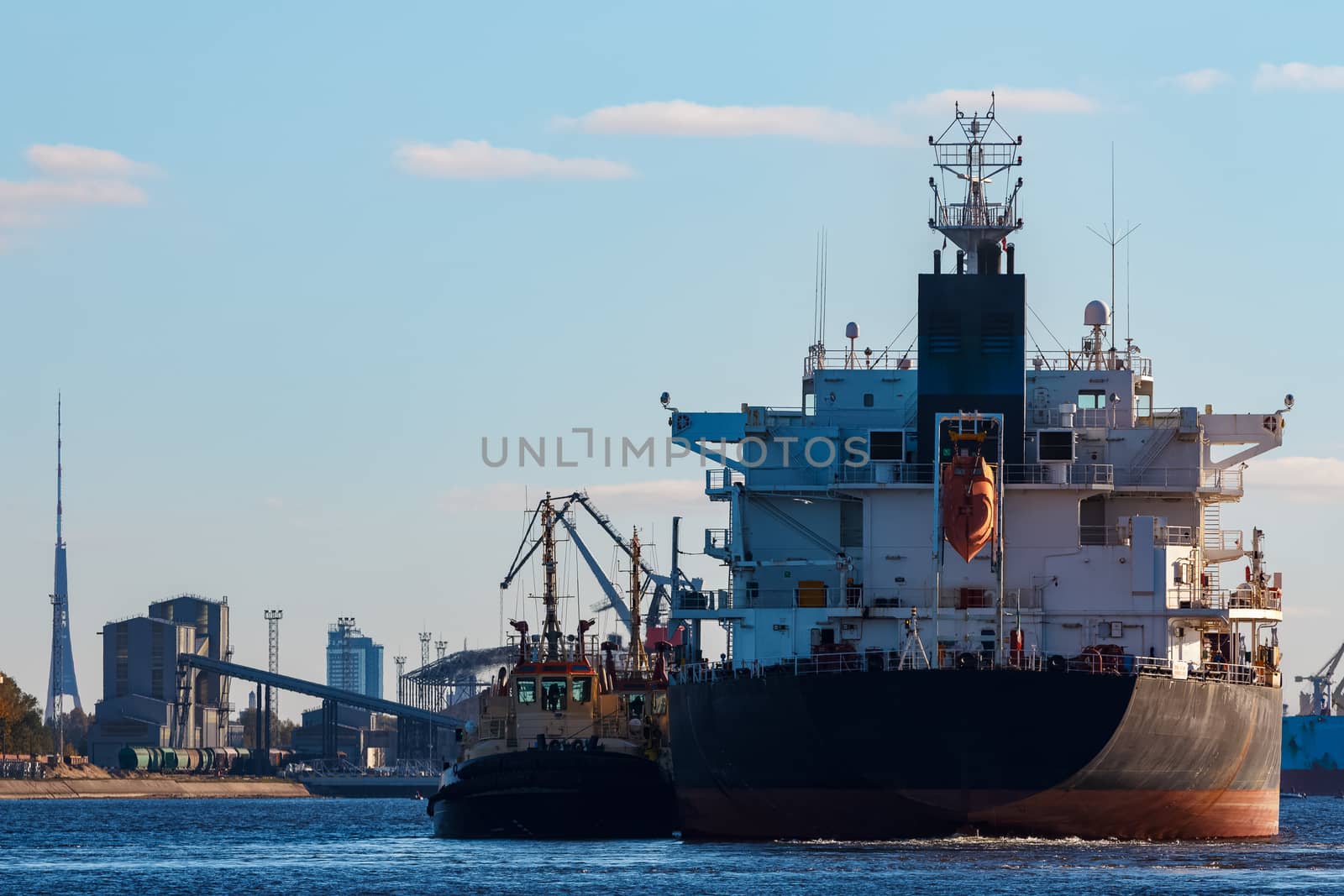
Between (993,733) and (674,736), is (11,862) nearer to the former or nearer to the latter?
(674,736)

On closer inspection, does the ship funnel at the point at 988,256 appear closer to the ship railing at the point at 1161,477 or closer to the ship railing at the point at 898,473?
the ship railing at the point at 1161,477

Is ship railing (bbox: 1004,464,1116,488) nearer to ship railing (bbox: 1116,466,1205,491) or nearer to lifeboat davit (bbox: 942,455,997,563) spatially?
ship railing (bbox: 1116,466,1205,491)

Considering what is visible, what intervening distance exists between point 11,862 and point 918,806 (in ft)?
84.8

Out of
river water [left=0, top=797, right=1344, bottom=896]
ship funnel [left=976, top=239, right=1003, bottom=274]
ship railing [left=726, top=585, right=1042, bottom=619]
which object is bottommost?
river water [left=0, top=797, right=1344, bottom=896]

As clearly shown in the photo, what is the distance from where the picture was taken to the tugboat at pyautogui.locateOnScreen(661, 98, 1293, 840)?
5272 centimetres

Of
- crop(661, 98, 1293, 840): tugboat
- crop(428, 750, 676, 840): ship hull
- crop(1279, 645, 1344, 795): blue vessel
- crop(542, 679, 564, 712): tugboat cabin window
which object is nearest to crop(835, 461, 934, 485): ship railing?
crop(661, 98, 1293, 840): tugboat

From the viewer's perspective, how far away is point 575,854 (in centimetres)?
5941

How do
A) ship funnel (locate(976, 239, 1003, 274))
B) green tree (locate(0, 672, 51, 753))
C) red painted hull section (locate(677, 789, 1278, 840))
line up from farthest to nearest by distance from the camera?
green tree (locate(0, 672, 51, 753)) → ship funnel (locate(976, 239, 1003, 274)) → red painted hull section (locate(677, 789, 1278, 840))

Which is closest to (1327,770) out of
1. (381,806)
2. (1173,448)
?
(381,806)

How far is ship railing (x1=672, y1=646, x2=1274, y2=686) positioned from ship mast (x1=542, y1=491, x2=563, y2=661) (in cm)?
2108

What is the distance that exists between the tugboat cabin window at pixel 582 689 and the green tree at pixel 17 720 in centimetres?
Answer: 11084

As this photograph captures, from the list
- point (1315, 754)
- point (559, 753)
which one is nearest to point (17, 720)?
point (1315, 754)

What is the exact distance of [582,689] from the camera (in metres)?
75.9

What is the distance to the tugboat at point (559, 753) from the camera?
223 ft
